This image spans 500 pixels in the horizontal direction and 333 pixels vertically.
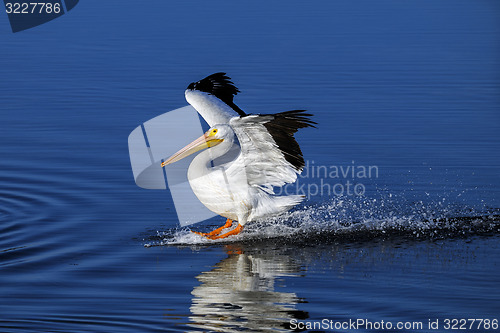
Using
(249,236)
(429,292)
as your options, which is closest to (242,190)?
(249,236)

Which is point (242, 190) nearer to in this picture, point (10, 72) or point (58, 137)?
point (58, 137)

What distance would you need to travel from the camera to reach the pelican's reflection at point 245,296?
6668mm

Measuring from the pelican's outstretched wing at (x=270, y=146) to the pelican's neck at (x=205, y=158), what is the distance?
31cm

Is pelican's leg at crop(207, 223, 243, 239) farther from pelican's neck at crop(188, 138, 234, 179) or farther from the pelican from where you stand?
pelican's neck at crop(188, 138, 234, 179)

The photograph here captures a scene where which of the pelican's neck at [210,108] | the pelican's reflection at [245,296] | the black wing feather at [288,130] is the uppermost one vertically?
the pelican's neck at [210,108]

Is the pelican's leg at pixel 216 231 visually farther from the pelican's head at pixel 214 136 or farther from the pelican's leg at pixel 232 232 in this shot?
the pelican's head at pixel 214 136

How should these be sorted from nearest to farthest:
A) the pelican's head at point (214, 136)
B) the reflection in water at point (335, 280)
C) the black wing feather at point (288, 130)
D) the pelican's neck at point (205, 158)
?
the reflection in water at point (335, 280) < the black wing feather at point (288, 130) < the pelican's neck at point (205, 158) < the pelican's head at point (214, 136)

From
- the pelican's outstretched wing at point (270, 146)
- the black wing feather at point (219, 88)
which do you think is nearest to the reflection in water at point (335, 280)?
the pelican's outstretched wing at point (270, 146)

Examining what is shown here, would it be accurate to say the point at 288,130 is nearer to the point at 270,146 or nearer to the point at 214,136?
the point at 270,146

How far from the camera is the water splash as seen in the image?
916 centimetres

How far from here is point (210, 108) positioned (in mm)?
10133

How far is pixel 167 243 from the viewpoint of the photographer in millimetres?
8906

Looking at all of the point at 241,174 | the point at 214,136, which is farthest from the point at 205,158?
the point at 241,174

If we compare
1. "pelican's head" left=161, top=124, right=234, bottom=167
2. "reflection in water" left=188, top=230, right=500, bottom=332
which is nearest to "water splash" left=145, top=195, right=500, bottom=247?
"reflection in water" left=188, top=230, right=500, bottom=332
